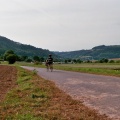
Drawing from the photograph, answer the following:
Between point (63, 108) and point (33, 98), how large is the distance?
2.83 m

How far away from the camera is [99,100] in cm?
1291

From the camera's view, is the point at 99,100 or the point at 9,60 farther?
the point at 9,60

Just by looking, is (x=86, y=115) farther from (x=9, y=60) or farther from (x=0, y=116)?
(x=9, y=60)

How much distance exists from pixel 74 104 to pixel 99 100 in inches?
49.2

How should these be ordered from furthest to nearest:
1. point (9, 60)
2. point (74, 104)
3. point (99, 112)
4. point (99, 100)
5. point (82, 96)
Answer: point (9, 60), point (82, 96), point (99, 100), point (74, 104), point (99, 112)

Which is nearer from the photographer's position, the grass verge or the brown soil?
the grass verge

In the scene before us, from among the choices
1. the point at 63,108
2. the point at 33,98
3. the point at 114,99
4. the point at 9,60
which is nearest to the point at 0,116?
the point at 63,108

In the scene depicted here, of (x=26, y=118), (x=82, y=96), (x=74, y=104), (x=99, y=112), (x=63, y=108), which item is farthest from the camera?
(x=82, y=96)

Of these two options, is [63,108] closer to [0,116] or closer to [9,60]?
[0,116]

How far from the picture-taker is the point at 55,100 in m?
13.1

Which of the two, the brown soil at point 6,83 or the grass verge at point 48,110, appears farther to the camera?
the brown soil at point 6,83

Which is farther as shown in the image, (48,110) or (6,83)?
(6,83)

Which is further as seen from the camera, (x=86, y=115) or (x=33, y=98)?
(x=33, y=98)

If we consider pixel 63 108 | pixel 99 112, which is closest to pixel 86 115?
pixel 99 112
